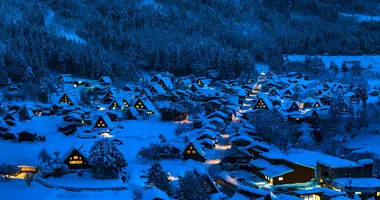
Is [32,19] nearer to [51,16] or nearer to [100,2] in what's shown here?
[51,16]

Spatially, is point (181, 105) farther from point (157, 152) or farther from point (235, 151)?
point (157, 152)

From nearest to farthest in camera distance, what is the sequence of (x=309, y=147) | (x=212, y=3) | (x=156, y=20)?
(x=309, y=147), (x=156, y=20), (x=212, y=3)

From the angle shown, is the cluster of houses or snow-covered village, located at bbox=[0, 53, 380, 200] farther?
the cluster of houses

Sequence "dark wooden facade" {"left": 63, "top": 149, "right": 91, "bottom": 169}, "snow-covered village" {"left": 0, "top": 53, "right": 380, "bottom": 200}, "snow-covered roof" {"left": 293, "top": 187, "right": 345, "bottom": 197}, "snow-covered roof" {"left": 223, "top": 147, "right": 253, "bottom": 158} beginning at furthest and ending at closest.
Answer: "snow-covered roof" {"left": 223, "top": 147, "right": 253, "bottom": 158} < "dark wooden facade" {"left": 63, "top": 149, "right": 91, "bottom": 169} < "snow-covered village" {"left": 0, "top": 53, "right": 380, "bottom": 200} < "snow-covered roof" {"left": 293, "top": 187, "right": 345, "bottom": 197}

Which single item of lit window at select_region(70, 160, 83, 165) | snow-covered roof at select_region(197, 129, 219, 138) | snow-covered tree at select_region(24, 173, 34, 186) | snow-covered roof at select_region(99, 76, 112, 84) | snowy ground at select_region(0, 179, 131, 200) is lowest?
snowy ground at select_region(0, 179, 131, 200)

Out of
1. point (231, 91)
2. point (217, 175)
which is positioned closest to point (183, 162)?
point (217, 175)

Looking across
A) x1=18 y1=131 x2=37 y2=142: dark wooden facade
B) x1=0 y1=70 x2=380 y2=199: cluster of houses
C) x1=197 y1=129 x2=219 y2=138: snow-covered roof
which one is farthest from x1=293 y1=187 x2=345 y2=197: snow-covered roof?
x1=18 y1=131 x2=37 y2=142: dark wooden facade

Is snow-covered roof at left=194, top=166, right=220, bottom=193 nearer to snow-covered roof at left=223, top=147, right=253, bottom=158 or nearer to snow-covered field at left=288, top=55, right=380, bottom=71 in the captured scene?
snow-covered roof at left=223, top=147, right=253, bottom=158
